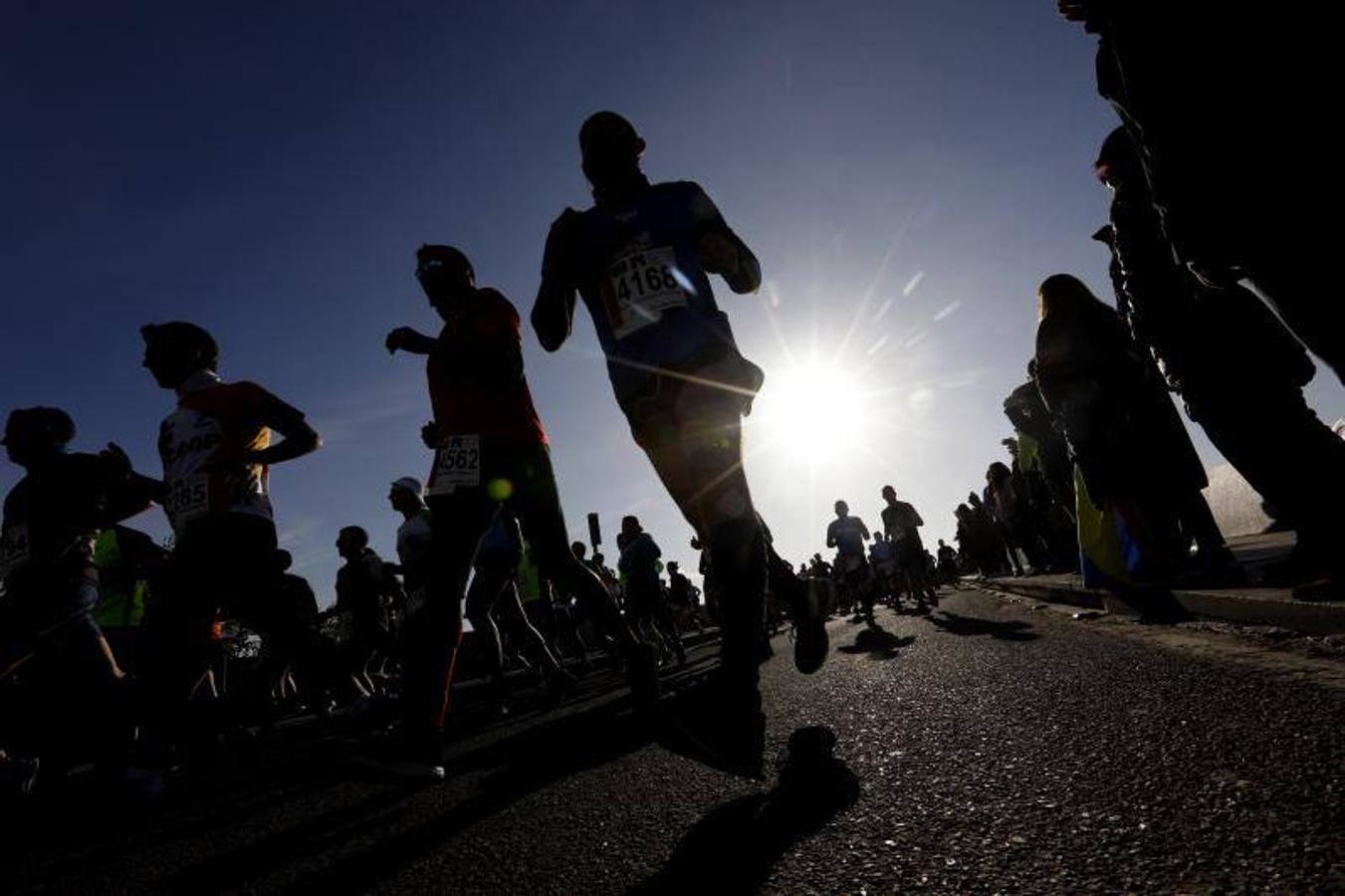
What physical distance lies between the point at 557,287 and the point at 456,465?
0.76m

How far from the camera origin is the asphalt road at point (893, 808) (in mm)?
1054

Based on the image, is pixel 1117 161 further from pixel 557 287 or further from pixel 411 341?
pixel 411 341

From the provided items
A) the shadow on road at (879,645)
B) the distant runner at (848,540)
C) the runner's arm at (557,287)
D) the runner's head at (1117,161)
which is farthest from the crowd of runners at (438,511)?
the distant runner at (848,540)

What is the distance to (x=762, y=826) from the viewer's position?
4.80 feet

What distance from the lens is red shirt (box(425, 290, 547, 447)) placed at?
2537 millimetres

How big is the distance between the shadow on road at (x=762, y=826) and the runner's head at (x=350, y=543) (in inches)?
228

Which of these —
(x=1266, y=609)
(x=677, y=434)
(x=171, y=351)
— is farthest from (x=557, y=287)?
(x=1266, y=609)

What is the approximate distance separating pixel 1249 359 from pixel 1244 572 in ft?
5.97

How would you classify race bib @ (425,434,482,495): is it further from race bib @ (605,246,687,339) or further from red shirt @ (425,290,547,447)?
race bib @ (605,246,687,339)

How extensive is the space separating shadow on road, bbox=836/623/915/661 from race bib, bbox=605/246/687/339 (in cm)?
331

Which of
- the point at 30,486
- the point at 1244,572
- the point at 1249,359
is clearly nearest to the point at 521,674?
the point at 30,486

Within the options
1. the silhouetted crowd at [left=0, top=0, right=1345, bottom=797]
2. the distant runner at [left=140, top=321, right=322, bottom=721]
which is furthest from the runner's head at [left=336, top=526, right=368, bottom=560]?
the distant runner at [left=140, top=321, right=322, bottom=721]

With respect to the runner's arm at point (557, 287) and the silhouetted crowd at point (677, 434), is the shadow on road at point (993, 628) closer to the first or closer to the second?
the silhouetted crowd at point (677, 434)

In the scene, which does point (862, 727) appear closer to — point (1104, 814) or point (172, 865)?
point (1104, 814)
